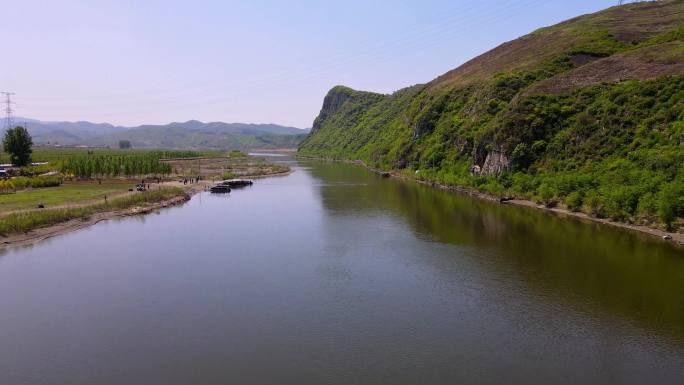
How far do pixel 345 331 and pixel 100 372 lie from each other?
15413 millimetres

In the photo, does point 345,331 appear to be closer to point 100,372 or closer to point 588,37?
point 100,372

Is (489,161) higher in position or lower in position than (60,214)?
higher

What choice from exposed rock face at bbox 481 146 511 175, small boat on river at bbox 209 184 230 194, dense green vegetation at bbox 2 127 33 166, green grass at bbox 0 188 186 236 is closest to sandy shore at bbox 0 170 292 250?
green grass at bbox 0 188 186 236

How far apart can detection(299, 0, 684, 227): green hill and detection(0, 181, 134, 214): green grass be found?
79.8 meters

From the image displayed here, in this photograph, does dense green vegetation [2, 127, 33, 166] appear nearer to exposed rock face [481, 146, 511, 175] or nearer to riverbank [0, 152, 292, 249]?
riverbank [0, 152, 292, 249]

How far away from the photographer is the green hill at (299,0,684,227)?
222 ft

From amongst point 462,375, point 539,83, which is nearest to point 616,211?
point 462,375

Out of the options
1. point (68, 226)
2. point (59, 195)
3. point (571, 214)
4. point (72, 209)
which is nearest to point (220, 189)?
point (59, 195)

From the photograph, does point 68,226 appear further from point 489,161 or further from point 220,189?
point 489,161

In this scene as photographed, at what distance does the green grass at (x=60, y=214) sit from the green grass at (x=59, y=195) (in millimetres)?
7215

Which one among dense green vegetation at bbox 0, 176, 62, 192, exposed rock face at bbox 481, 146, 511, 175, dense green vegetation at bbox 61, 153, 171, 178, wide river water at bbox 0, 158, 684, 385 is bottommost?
wide river water at bbox 0, 158, 684, 385

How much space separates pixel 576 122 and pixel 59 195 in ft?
342

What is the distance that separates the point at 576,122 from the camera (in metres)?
90.7

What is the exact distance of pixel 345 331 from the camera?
1236 inches
